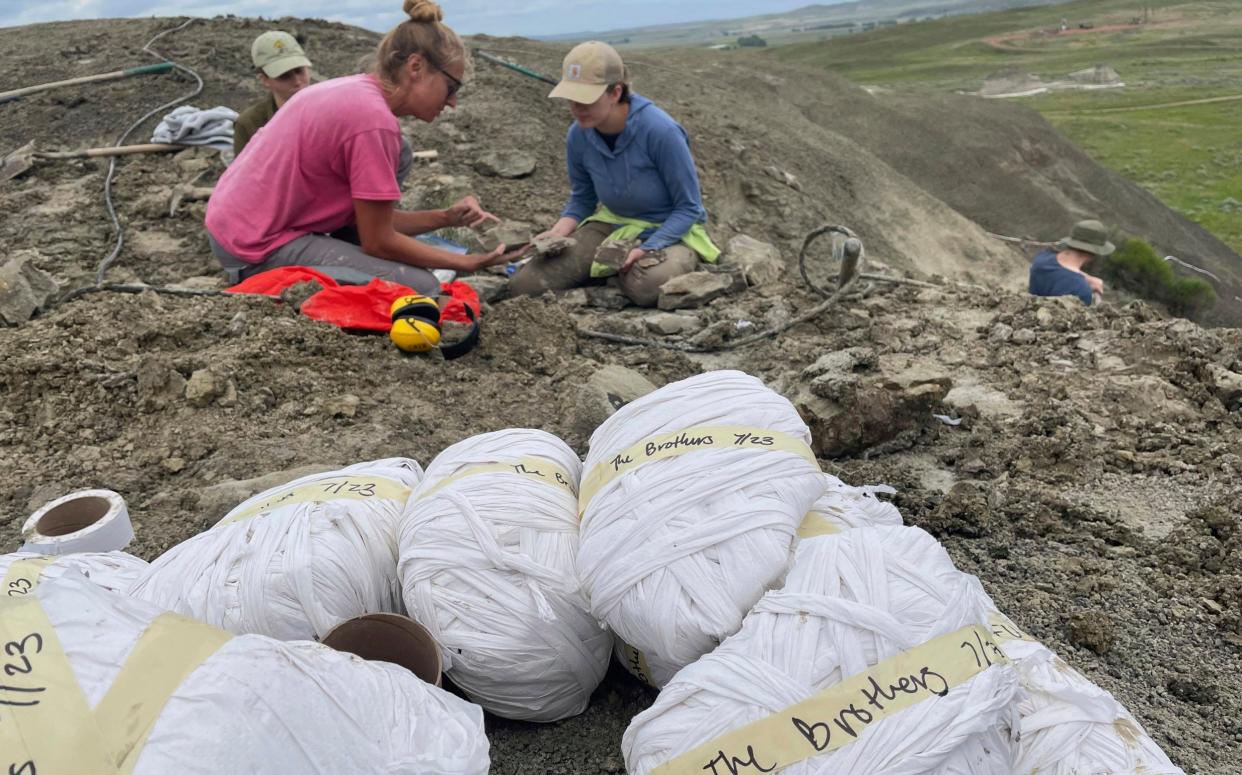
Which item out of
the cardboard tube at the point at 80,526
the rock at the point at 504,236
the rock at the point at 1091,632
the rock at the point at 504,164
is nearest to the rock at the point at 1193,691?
the rock at the point at 1091,632

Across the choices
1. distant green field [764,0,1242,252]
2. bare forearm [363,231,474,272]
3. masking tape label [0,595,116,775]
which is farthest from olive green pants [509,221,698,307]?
distant green field [764,0,1242,252]

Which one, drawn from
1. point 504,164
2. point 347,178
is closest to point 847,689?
point 347,178

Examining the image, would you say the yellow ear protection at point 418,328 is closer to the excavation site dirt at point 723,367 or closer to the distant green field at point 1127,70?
the excavation site dirt at point 723,367

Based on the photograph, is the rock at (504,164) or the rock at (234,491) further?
the rock at (504,164)

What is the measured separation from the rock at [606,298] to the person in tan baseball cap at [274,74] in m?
2.25

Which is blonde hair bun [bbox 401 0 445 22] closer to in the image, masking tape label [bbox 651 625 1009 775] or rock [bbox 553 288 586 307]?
rock [bbox 553 288 586 307]

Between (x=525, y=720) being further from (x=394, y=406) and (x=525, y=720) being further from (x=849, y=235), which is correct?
(x=849, y=235)

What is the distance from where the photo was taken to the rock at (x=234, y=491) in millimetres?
2521

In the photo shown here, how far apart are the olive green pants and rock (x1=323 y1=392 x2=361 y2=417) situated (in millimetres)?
1803

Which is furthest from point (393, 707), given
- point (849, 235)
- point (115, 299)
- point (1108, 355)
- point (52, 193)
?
point (52, 193)

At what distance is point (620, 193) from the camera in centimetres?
488

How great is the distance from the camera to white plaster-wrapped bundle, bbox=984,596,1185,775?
1471 mm

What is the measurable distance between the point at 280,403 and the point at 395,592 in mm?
1695

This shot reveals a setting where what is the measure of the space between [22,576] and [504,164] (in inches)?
244
